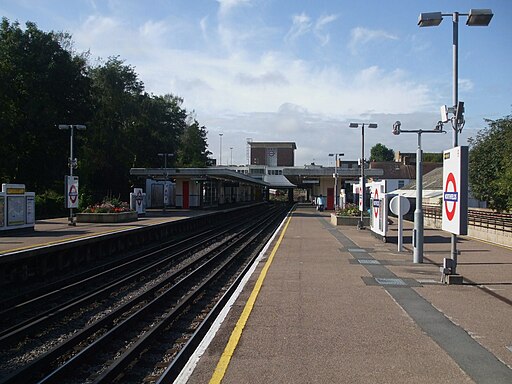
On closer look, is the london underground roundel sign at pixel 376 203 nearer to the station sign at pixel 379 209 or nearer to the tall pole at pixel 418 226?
the station sign at pixel 379 209

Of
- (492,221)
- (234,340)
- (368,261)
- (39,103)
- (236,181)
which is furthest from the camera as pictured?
(236,181)

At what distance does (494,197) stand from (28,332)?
26.5m

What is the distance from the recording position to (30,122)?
143 ft

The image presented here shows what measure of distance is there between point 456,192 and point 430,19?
3.85 meters

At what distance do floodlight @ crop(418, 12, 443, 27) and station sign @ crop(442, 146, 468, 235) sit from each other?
9.30 feet

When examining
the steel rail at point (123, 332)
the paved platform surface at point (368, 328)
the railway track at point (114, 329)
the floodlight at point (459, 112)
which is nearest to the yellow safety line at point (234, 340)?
the paved platform surface at point (368, 328)

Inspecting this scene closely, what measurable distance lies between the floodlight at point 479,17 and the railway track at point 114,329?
313 inches

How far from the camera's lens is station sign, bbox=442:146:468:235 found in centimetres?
1113

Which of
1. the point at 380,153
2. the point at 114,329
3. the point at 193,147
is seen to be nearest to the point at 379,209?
the point at 114,329

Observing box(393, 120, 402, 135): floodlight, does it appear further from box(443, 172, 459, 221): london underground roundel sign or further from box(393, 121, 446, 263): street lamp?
box(443, 172, 459, 221): london underground roundel sign

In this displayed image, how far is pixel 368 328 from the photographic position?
785 cm

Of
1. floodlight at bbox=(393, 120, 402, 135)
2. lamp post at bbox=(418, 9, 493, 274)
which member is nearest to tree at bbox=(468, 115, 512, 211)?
floodlight at bbox=(393, 120, 402, 135)

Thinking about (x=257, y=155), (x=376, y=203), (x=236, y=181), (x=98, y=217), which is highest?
(x=257, y=155)

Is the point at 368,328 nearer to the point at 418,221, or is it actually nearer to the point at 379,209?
the point at 418,221
